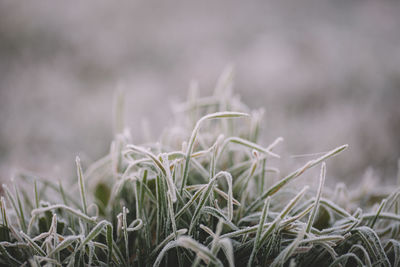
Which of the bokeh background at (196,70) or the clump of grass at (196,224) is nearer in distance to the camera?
the clump of grass at (196,224)

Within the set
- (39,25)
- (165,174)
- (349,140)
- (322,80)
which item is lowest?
(349,140)

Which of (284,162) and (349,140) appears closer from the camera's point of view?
(284,162)

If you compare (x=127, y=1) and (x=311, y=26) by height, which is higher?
(x=127, y=1)

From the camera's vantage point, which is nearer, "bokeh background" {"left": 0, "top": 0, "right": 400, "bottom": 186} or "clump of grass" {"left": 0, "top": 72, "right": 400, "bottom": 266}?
"clump of grass" {"left": 0, "top": 72, "right": 400, "bottom": 266}

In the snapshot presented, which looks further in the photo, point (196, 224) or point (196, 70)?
point (196, 70)

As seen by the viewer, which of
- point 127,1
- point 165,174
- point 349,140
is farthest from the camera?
point 127,1

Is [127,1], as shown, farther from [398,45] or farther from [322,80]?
[398,45]

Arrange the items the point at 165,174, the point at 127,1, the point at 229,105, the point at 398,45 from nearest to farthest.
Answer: the point at 165,174 < the point at 229,105 < the point at 398,45 < the point at 127,1

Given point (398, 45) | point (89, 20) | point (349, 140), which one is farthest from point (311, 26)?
point (89, 20)
